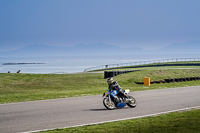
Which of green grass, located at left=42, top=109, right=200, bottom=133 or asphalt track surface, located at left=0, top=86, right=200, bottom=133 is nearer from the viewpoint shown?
green grass, located at left=42, top=109, right=200, bottom=133

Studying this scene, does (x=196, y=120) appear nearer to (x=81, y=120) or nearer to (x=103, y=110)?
(x=81, y=120)

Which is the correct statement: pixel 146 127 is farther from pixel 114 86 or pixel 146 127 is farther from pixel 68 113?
pixel 114 86

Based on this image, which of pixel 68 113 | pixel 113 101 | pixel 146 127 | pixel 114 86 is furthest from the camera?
pixel 113 101

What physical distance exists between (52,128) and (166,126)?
11.3 ft

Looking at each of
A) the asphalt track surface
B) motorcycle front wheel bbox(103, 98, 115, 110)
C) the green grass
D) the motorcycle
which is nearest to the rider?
the motorcycle

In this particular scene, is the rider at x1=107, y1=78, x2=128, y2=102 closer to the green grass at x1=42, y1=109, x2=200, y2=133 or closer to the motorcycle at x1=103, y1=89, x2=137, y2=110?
the motorcycle at x1=103, y1=89, x2=137, y2=110

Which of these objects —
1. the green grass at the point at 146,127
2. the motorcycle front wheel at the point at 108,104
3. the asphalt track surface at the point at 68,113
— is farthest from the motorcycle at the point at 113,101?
the green grass at the point at 146,127

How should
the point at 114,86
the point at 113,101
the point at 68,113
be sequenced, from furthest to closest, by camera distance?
the point at 113,101 → the point at 114,86 → the point at 68,113

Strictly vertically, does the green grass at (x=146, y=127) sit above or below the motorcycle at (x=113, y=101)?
below

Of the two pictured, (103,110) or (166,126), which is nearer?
(166,126)

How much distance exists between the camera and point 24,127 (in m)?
11.4

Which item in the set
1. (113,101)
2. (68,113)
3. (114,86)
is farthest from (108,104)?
(68,113)

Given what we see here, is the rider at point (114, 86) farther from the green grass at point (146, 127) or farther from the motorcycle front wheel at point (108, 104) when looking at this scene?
the green grass at point (146, 127)

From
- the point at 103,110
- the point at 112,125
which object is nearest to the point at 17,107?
the point at 103,110
